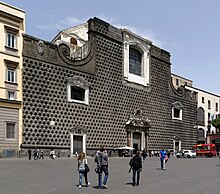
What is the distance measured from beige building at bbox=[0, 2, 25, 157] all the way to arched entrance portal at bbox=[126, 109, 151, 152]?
15.5 m

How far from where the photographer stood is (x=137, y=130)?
4372 cm

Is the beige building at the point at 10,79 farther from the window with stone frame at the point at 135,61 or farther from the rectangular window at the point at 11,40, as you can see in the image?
the window with stone frame at the point at 135,61

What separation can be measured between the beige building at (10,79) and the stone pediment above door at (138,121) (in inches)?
612

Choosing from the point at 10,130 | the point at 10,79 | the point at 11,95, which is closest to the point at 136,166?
the point at 10,130

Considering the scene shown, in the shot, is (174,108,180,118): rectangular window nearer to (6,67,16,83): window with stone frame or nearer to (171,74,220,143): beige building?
Answer: (171,74,220,143): beige building

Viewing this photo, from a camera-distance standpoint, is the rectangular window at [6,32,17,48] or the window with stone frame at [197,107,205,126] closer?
the rectangular window at [6,32,17,48]

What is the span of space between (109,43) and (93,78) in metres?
5.38

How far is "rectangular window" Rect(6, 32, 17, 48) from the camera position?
30406 mm

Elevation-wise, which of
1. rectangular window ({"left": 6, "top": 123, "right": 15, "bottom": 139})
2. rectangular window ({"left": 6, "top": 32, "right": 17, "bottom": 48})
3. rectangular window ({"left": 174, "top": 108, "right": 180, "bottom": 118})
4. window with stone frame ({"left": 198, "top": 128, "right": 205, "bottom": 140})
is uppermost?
rectangular window ({"left": 6, "top": 32, "right": 17, "bottom": 48})

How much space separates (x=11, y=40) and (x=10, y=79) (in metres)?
3.38

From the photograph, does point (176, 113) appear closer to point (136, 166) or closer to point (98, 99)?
point (98, 99)

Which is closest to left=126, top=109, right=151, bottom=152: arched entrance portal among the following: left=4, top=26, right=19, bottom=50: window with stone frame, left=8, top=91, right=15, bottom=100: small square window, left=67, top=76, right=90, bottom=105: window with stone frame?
left=67, top=76, right=90, bottom=105: window with stone frame

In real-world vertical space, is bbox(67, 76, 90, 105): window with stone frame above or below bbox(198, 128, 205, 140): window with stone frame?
above

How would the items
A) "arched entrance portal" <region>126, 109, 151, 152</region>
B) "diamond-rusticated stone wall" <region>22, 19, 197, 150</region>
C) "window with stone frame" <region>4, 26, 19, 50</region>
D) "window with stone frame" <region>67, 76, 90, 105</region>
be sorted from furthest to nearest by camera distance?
"arched entrance portal" <region>126, 109, 151, 152</region>
"window with stone frame" <region>67, 76, 90, 105</region>
"diamond-rusticated stone wall" <region>22, 19, 197, 150</region>
"window with stone frame" <region>4, 26, 19, 50</region>
